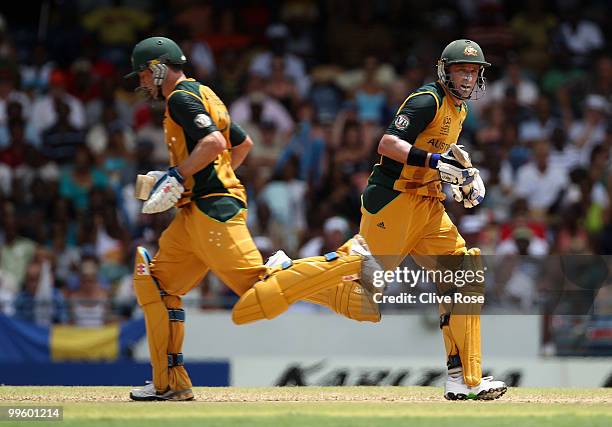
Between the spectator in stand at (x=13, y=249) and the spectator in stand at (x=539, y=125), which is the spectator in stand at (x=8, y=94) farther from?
the spectator in stand at (x=539, y=125)

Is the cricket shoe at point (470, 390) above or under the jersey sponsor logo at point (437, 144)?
under

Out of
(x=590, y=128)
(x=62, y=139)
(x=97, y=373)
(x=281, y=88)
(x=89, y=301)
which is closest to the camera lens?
(x=97, y=373)

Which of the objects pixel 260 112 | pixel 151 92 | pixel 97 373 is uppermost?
pixel 151 92

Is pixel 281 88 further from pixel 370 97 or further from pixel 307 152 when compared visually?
pixel 307 152

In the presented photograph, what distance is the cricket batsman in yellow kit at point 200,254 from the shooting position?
8.10 meters

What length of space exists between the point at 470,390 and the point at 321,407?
113cm

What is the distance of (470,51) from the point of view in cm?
851

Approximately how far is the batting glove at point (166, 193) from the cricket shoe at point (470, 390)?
2.19m

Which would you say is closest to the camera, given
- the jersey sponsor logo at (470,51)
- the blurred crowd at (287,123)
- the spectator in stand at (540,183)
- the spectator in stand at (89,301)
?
the jersey sponsor logo at (470,51)

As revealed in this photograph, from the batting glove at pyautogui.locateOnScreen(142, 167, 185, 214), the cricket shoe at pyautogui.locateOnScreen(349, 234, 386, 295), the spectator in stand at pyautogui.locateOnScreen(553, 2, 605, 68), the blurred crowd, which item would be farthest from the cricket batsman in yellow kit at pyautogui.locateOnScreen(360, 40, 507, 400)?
the spectator in stand at pyautogui.locateOnScreen(553, 2, 605, 68)

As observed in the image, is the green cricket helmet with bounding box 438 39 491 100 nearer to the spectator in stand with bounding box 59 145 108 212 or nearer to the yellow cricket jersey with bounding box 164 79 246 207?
the yellow cricket jersey with bounding box 164 79 246 207

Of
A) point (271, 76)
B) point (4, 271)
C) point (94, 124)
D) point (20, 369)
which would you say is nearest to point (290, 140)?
point (271, 76)

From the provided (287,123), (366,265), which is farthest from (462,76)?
(287,123)

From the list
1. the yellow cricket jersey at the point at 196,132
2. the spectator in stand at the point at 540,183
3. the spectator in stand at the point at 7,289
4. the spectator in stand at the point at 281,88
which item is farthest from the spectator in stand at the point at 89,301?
the yellow cricket jersey at the point at 196,132
